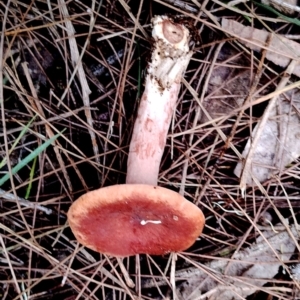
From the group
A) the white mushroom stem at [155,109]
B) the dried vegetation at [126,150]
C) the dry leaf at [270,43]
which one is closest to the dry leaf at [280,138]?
the dried vegetation at [126,150]

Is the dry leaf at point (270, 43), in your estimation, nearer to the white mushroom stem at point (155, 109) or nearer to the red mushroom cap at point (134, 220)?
the white mushroom stem at point (155, 109)

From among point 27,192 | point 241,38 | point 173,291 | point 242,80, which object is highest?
point 241,38

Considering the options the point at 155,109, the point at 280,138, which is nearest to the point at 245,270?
the point at 280,138

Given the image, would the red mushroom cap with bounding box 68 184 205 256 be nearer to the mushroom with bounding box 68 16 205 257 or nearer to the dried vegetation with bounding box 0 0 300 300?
the mushroom with bounding box 68 16 205 257

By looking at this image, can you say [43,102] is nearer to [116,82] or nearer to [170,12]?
[116,82]

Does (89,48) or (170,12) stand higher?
(170,12)

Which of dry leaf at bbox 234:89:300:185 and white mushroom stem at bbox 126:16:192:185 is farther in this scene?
dry leaf at bbox 234:89:300:185

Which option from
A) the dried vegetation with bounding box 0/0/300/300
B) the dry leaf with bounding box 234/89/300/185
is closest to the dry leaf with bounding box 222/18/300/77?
the dried vegetation with bounding box 0/0/300/300

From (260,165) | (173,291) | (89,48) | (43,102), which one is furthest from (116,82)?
(173,291)
